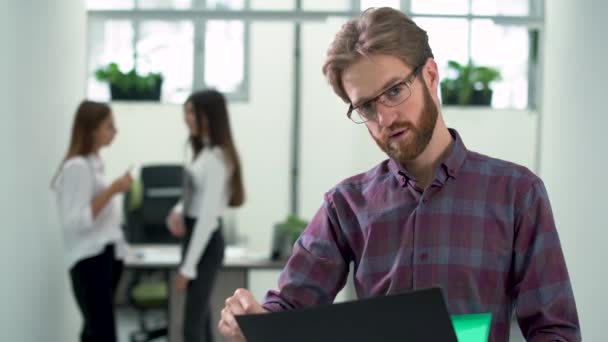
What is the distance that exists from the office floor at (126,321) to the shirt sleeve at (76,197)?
2244 millimetres

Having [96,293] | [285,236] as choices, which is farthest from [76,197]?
[285,236]

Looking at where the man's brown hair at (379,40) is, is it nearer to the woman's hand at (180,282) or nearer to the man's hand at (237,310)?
the man's hand at (237,310)

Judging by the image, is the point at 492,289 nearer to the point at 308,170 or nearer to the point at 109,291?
the point at 109,291

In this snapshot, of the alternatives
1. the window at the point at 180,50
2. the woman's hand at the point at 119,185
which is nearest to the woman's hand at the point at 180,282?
the woman's hand at the point at 119,185

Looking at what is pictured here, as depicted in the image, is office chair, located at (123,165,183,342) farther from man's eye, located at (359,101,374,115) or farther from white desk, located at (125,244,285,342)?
man's eye, located at (359,101,374,115)

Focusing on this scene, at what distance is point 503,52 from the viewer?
20.3ft

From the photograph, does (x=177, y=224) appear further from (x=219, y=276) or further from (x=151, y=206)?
(x=151, y=206)

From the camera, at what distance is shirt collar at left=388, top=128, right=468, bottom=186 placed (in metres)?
1.43

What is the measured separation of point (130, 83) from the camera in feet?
20.3

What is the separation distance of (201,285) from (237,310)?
301 cm

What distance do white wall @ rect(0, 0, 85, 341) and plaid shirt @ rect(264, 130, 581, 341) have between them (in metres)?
2.48

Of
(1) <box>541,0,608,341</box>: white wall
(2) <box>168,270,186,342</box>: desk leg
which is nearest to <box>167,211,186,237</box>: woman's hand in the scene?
(2) <box>168,270,186,342</box>: desk leg

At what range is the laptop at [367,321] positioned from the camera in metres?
1.16

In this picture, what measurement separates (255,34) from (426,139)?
20.2 ft
